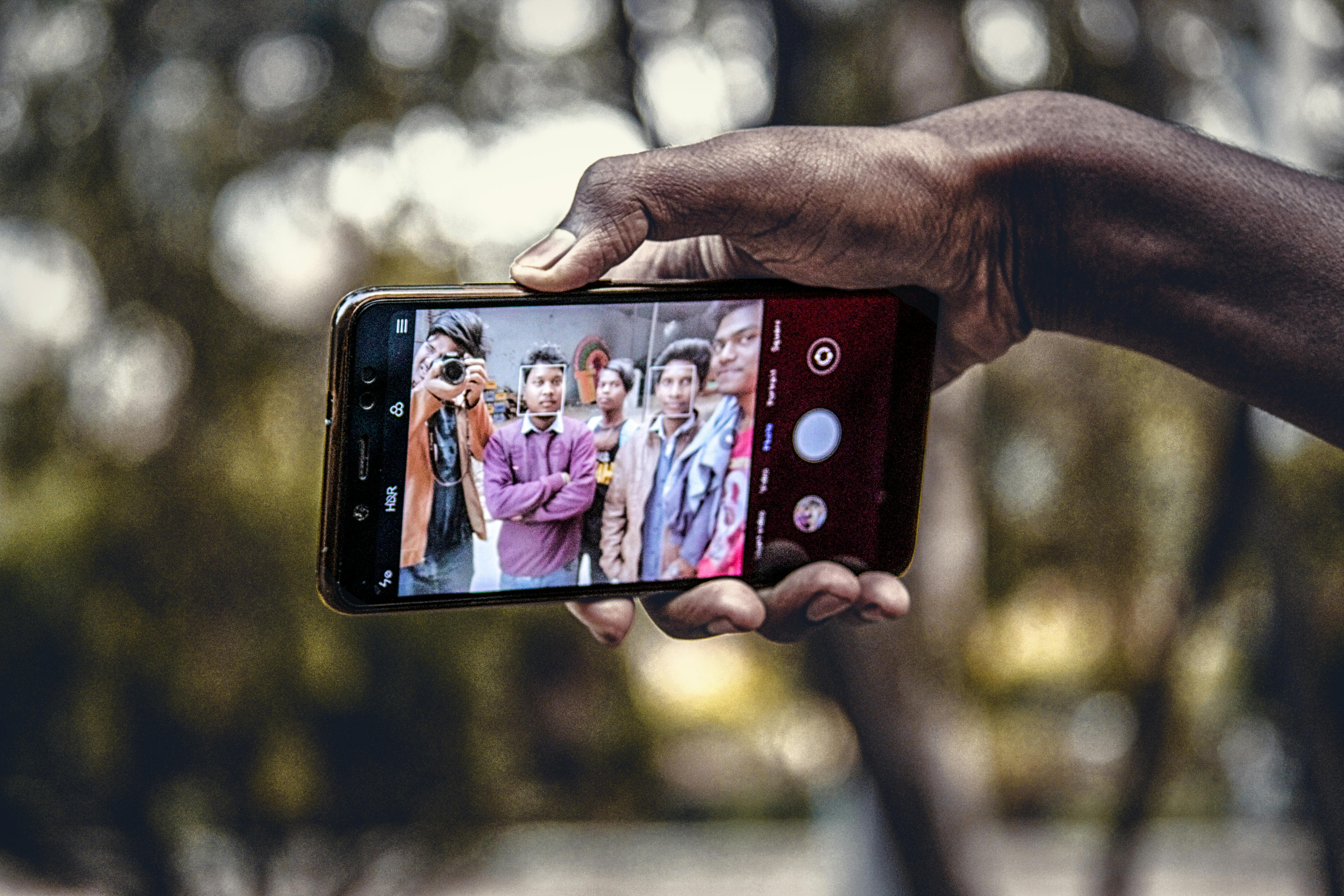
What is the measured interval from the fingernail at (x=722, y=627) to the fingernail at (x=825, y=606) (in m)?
0.05

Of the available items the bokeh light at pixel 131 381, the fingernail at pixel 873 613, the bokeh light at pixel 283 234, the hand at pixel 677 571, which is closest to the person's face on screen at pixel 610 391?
the hand at pixel 677 571

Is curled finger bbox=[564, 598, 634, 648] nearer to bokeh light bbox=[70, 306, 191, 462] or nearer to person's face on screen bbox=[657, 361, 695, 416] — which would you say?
person's face on screen bbox=[657, 361, 695, 416]

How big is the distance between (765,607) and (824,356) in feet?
0.53

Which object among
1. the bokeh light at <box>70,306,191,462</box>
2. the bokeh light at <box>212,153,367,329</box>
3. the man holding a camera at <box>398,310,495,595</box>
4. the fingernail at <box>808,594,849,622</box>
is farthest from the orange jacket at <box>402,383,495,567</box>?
the bokeh light at <box>70,306,191,462</box>

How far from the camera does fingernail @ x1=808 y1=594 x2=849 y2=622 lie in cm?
66

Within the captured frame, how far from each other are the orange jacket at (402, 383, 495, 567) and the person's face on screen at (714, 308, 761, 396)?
14 cm

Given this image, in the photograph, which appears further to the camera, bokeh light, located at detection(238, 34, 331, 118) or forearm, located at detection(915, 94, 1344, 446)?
bokeh light, located at detection(238, 34, 331, 118)

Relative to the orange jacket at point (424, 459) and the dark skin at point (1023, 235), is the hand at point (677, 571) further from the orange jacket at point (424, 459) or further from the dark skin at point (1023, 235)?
the orange jacket at point (424, 459)

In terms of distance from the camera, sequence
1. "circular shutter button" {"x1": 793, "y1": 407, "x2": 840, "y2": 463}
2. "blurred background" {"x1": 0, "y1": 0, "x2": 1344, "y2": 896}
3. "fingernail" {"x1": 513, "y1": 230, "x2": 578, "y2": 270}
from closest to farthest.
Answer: "fingernail" {"x1": 513, "y1": 230, "x2": 578, "y2": 270} < "circular shutter button" {"x1": 793, "y1": 407, "x2": 840, "y2": 463} < "blurred background" {"x1": 0, "y1": 0, "x2": 1344, "y2": 896}

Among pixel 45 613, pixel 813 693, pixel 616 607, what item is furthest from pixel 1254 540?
pixel 45 613

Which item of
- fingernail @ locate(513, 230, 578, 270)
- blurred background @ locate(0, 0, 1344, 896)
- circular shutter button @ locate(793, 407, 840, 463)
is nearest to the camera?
fingernail @ locate(513, 230, 578, 270)

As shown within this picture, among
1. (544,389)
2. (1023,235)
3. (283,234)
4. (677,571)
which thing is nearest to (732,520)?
(677,571)

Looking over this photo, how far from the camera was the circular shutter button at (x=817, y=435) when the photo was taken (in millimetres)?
656

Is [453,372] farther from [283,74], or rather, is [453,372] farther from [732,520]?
[283,74]
